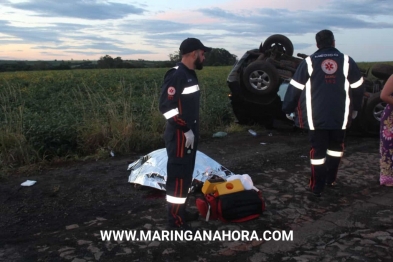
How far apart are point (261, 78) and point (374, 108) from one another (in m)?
2.23

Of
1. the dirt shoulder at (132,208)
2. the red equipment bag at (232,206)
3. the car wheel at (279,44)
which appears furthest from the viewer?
the car wheel at (279,44)

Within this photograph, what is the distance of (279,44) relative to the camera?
9148 millimetres

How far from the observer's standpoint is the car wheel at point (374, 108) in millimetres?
8141

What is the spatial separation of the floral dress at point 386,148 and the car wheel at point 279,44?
3.89m

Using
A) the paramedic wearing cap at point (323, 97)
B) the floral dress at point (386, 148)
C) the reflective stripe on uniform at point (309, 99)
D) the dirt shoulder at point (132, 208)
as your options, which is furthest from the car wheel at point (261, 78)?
the reflective stripe on uniform at point (309, 99)

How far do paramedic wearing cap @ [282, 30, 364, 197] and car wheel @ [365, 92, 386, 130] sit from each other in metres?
3.33

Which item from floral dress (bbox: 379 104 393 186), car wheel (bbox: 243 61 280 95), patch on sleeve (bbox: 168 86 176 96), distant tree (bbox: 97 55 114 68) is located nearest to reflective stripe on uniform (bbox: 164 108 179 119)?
patch on sleeve (bbox: 168 86 176 96)

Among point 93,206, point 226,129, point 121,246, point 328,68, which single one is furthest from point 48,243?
point 226,129

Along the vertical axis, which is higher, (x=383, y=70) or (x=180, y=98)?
(x=383, y=70)

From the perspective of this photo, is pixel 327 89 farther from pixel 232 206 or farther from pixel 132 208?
pixel 132 208

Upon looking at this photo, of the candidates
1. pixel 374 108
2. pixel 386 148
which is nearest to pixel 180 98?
pixel 386 148

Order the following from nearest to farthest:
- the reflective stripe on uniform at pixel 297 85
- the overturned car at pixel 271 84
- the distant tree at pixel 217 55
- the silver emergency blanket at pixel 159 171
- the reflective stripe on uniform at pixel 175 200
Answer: the reflective stripe on uniform at pixel 175 200 → the reflective stripe on uniform at pixel 297 85 → the silver emergency blanket at pixel 159 171 → the distant tree at pixel 217 55 → the overturned car at pixel 271 84

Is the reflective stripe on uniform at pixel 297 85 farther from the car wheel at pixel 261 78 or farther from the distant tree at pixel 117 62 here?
the distant tree at pixel 117 62

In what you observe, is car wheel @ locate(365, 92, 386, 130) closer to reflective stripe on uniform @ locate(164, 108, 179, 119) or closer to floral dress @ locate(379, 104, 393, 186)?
floral dress @ locate(379, 104, 393, 186)
